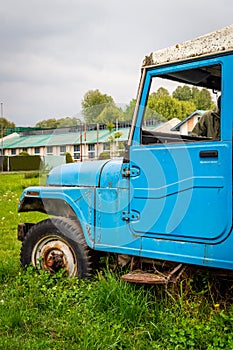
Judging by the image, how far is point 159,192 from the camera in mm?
4270

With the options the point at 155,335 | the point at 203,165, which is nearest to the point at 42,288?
the point at 155,335

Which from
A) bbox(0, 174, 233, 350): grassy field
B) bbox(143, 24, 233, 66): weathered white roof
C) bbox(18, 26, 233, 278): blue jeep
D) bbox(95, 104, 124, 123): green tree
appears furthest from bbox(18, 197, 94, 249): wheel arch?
bbox(143, 24, 233, 66): weathered white roof

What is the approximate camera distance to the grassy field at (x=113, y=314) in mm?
3861

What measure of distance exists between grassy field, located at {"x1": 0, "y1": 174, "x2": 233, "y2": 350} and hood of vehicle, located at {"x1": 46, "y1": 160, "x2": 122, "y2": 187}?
0.99 metres

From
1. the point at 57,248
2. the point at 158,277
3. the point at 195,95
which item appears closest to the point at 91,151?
the point at 57,248

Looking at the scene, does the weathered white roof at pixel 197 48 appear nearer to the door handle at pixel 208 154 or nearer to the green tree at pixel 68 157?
the door handle at pixel 208 154

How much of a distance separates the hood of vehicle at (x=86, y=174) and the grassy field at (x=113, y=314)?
99 cm

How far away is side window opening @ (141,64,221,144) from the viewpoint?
4.36 m

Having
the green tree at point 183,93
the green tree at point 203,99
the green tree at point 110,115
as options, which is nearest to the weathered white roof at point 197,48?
the green tree at point 183,93

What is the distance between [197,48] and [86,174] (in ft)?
6.01

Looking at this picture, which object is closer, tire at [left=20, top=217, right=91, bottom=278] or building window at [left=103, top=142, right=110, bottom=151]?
tire at [left=20, top=217, right=91, bottom=278]

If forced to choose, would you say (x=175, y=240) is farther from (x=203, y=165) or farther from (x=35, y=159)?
(x=35, y=159)

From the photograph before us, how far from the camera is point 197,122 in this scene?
4500 mm

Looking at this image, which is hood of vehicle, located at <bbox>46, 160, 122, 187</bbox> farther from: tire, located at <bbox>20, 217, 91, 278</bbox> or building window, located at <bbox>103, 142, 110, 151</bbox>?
tire, located at <bbox>20, 217, 91, 278</bbox>
